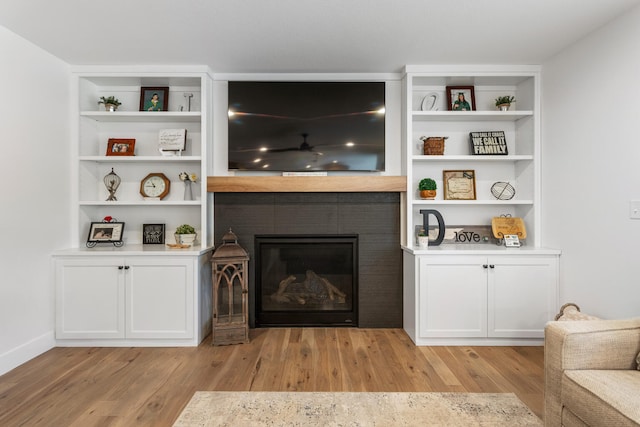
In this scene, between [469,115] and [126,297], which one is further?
[469,115]

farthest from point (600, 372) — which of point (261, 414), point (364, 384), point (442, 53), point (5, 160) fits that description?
point (5, 160)

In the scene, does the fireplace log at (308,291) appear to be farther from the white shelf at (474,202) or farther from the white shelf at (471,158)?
the white shelf at (471,158)

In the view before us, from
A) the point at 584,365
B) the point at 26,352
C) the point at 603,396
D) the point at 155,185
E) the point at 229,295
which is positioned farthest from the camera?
the point at 155,185

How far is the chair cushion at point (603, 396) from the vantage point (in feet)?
4.69

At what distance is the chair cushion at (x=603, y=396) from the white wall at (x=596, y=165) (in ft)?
3.42

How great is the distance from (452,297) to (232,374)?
1.89 m

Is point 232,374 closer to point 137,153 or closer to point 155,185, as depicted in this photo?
point 155,185

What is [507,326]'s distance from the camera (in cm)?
321

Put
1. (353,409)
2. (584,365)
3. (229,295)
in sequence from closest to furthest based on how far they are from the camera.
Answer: (584,365), (353,409), (229,295)

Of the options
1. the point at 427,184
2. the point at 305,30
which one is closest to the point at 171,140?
the point at 305,30

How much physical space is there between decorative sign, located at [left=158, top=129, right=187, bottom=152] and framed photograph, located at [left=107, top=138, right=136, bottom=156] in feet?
1.01

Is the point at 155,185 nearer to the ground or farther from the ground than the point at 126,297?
farther from the ground

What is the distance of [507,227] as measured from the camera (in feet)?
11.8

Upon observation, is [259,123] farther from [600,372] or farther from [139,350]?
[600,372]
